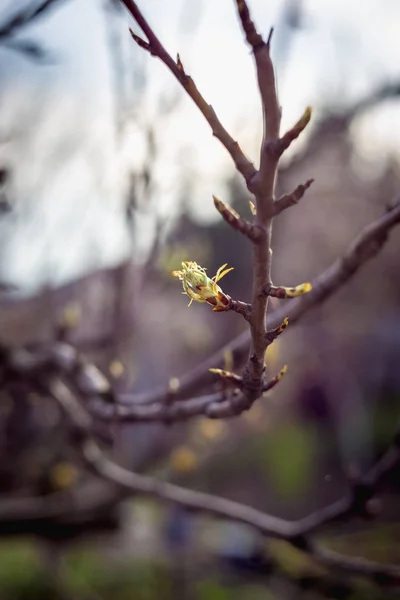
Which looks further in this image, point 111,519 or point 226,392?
point 111,519

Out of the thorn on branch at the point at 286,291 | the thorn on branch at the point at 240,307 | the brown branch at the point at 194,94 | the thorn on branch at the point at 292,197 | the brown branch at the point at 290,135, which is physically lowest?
the thorn on branch at the point at 286,291

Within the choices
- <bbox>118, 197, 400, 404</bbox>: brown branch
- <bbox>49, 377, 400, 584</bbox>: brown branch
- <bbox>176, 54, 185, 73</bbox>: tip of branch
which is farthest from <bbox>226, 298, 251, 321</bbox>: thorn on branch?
<bbox>49, 377, 400, 584</bbox>: brown branch

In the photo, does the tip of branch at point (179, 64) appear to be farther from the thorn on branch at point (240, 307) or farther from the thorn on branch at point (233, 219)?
the thorn on branch at point (240, 307)

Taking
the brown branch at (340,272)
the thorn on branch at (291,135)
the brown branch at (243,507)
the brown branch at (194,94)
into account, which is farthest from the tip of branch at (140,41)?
the brown branch at (243,507)

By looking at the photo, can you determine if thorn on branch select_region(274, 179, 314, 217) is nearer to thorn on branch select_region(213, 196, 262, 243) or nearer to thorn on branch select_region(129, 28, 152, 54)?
thorn on branch select_region(213, 196, 262, 243)

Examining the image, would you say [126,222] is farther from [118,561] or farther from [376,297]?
[376,297]

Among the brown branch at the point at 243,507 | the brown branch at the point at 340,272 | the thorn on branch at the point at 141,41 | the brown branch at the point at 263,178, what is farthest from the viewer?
the brown branch at the point at 243,507

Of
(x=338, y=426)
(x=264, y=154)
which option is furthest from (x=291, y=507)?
(x=264, y=154)
